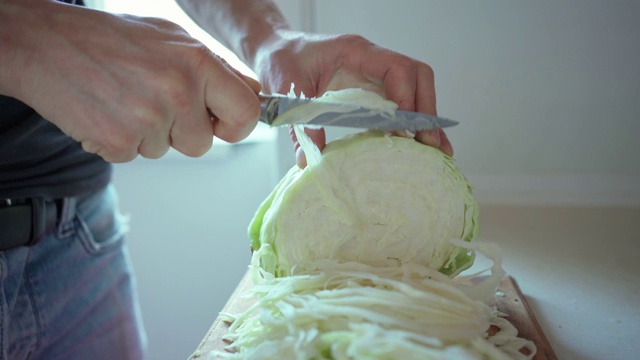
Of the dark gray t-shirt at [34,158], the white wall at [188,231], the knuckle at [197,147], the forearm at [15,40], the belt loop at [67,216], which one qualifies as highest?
the forearm at [15,40]

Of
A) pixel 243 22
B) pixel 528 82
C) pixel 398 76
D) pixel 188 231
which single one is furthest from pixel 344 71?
pixel 188 231

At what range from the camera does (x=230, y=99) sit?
83 cm

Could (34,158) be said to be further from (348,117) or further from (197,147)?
(348,117)

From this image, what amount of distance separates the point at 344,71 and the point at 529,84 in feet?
2.92

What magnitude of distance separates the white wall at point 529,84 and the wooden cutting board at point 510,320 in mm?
698

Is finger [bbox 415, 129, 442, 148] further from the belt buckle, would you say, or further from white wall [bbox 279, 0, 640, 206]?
white wall [bbox 279, 0, 640, 206]

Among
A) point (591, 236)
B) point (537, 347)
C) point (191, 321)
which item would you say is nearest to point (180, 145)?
point (537, 347)

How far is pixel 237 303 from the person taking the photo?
46.6 inches

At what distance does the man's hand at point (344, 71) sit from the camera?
110cm

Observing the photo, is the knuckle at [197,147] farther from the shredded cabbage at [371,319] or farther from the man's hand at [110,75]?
the shredded cabbage at [371,319]

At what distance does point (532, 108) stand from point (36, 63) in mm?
1485

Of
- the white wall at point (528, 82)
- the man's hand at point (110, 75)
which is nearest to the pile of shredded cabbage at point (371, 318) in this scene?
the man's hand at point (110, 75)

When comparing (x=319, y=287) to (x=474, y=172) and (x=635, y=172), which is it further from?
(x=635, y=172)

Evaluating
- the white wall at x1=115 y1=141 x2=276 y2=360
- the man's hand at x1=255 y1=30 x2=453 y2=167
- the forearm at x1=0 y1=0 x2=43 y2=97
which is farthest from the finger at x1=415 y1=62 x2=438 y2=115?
the white wall at x1=115 y1=141 x2=276 y2=360
